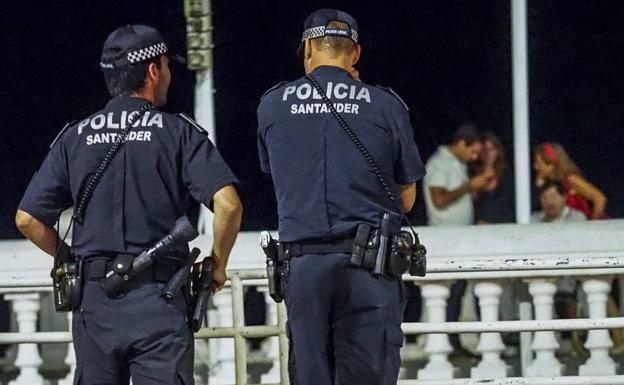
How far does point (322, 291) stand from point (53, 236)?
911 millimetres

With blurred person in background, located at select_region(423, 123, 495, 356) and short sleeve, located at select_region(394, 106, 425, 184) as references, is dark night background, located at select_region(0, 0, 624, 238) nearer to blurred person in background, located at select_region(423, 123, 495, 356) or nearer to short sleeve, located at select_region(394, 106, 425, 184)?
blurred person in background, located at select_region(423, 123, 495, 356)

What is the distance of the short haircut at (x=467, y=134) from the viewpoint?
9.70m

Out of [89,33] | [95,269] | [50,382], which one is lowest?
[50,382]

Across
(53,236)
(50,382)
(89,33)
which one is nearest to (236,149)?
(89,33)

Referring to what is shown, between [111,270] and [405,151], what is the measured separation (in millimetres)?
1022

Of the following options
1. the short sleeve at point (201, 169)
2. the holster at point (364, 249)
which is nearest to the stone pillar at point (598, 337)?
the holster at point (364, 249)

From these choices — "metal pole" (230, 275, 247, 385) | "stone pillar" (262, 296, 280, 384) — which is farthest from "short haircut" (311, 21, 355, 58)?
"stone pillar" (262, 296, 280, 384)

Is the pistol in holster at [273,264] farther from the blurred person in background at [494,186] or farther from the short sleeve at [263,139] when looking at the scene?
the blurred person in background at [494,186]

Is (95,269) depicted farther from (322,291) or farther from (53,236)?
(322,291)

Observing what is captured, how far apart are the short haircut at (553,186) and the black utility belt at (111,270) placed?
4.36m

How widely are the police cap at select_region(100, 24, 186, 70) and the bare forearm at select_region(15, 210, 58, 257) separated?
556 mm

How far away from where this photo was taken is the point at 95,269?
5.56 metres

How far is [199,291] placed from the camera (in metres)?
5.65

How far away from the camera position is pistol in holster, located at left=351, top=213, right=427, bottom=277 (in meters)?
5.65
